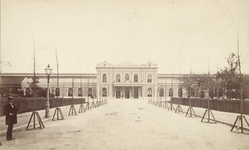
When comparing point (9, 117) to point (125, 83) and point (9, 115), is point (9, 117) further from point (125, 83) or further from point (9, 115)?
point (125, 83)

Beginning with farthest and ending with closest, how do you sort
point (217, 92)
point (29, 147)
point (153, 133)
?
point (217, 92) → point (153, 133) → point (29, 147)

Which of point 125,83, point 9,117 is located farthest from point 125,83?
point 9,117

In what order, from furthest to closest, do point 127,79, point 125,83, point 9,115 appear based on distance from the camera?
1. point 127,79
2. point 125,83
3. point 9,115

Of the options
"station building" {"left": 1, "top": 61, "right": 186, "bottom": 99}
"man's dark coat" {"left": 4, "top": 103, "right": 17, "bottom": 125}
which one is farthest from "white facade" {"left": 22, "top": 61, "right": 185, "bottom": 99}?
"man's dark coat" {"left": 4, "top": 103, "right": 17, "bottom": 125}

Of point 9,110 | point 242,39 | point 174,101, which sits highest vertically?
point 242,39

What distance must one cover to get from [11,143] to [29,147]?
Result: 938 millimetres

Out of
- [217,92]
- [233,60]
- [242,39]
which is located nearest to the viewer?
[242,39]

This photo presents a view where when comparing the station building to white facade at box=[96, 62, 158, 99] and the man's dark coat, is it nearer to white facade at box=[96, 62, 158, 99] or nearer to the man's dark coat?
white facade at box=[96, 62, 158, 99]

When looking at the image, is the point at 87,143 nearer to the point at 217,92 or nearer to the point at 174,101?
the point at 174,101

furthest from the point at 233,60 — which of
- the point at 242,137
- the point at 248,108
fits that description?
the point at 242,137

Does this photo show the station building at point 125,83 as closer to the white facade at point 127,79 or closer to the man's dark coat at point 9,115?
the white facade at point 127,79

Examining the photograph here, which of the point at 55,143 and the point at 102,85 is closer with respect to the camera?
the point at 55,143

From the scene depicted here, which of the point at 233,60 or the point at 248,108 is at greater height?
the point at 233,60

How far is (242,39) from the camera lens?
10047 mm
